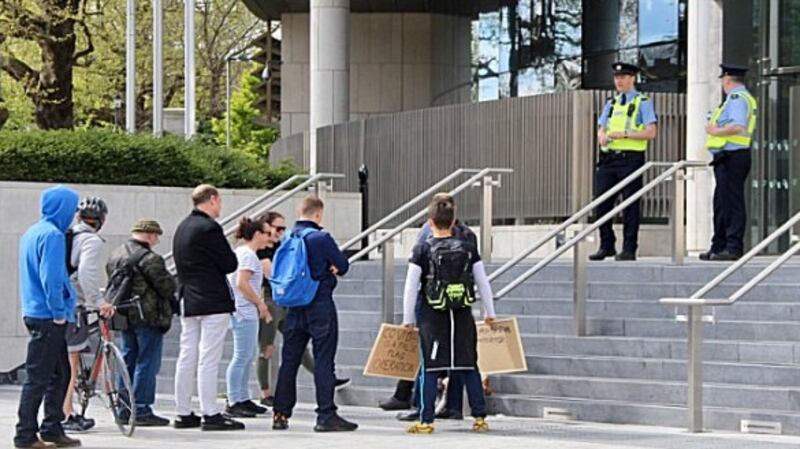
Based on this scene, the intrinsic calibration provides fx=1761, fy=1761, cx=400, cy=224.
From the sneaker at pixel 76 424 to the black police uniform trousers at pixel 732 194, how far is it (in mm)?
6884

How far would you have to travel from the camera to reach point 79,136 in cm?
2002

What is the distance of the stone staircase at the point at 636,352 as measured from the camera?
43.5ft

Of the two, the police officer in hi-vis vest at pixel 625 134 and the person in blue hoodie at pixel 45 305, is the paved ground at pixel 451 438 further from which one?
the police officer in hi-vis vest at pixel 625 134

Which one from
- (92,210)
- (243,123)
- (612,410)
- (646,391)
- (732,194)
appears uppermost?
(243,123)

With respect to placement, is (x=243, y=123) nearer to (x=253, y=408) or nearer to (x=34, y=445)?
(x=253, y=408)

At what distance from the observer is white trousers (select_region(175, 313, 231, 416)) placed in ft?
44.0

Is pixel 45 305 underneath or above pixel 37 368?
above

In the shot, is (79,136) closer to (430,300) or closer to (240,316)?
(240,316)

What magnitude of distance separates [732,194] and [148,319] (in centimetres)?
646

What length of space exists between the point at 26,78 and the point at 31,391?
89.6 feet

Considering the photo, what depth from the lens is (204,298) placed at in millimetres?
13297

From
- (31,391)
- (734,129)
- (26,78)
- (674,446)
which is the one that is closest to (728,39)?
(734,129)

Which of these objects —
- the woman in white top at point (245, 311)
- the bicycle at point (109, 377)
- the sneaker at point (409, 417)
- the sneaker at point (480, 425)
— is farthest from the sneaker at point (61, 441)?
the sneaker at point (480, 425)

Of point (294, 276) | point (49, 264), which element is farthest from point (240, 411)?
point (49, 264)
